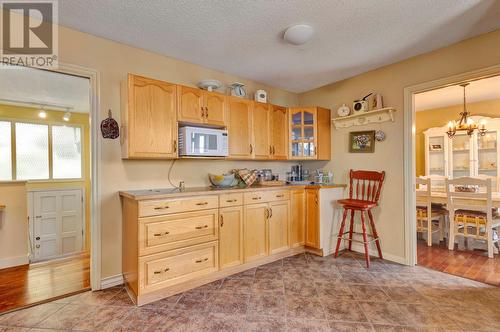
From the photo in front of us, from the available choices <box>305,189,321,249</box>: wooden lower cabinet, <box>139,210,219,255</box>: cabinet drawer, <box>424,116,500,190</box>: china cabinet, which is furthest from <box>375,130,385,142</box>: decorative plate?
<box>424,116,500,190</box>: china cabinet

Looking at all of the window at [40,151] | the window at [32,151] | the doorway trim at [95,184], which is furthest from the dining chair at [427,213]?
the window at [32,151]

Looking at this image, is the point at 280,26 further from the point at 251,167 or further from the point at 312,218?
the point at 312,218

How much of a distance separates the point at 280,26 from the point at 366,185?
231 centimetres

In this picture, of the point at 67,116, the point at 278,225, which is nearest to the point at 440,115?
the point at 278,225

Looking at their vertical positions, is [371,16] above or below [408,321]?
above

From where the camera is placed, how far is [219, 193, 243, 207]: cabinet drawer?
2.68 metres

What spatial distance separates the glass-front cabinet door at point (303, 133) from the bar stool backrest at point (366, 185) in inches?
25.7

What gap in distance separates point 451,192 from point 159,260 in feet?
12.9

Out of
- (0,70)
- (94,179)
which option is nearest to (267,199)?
(94,179)

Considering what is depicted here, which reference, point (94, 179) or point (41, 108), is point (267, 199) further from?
point (41, 108)

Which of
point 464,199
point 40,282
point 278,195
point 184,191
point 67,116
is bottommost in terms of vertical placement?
point 40,282

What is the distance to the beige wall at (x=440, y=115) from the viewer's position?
15.6 feet

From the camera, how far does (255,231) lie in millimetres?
2959

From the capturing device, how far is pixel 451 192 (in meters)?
3.56
